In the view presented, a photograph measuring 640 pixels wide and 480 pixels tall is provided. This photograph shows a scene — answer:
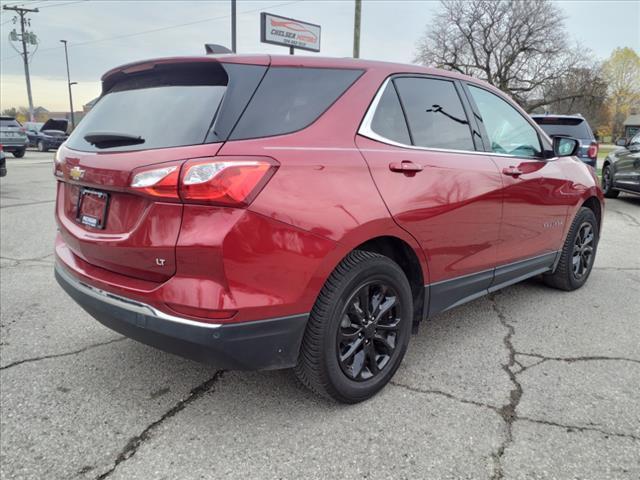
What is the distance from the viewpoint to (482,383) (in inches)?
114

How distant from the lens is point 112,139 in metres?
2.42

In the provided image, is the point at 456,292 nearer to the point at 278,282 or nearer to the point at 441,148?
the point at 441,148

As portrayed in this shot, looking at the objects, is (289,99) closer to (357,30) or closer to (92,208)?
(92,208)

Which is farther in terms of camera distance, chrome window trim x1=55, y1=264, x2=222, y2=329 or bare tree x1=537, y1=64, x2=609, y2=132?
bare tree x1=537, y1=64, x2=609, y2=132

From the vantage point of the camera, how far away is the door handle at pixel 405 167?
102 inches

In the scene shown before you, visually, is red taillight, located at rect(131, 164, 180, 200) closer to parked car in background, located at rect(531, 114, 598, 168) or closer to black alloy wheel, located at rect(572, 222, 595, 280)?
black alloy wheel, located at rect(572, 222, 595, 280)

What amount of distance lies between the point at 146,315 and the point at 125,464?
0.64m

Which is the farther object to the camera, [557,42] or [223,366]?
[557,42]

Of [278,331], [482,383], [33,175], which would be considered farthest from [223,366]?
[33,175]

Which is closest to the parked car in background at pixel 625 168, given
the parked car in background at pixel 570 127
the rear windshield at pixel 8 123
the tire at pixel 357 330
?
the parked car in background at pixel 570 127

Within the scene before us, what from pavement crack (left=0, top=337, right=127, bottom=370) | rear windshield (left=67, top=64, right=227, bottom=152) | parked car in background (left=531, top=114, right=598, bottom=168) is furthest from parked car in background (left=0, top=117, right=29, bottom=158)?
rear windshield (left=67, top=64, right=227, bottom=152)

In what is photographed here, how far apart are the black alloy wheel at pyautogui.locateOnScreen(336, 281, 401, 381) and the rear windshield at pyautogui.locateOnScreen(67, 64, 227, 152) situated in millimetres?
1090

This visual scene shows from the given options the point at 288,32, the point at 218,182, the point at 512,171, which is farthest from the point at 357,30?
the point at 218,182

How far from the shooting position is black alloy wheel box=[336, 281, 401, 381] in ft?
8.32
